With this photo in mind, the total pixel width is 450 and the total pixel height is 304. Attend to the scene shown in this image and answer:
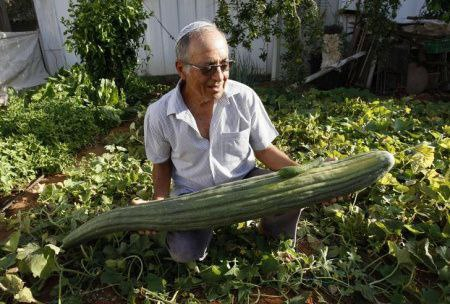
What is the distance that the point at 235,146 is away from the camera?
2.54m

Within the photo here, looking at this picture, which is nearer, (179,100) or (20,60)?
(179,100)

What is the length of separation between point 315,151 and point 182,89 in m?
1.82

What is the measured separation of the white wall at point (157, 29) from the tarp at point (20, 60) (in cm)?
24

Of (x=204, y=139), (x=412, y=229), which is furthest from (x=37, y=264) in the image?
(x=412, y=229)

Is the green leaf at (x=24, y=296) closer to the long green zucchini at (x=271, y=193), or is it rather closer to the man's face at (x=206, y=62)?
the long green zucchini at (x=271, y=193)

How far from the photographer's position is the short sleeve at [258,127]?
2.55m

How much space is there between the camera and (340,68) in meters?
7.02

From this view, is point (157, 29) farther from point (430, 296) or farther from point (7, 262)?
point (430, 296)

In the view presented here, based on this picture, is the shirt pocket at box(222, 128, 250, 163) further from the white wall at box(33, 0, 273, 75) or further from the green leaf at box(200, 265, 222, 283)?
the white wall at box(33, 0, 273, 75)

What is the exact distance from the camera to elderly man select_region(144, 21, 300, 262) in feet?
7.72

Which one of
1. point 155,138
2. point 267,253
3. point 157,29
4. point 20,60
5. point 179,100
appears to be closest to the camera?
point 179,100

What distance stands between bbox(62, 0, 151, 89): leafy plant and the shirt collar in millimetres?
3550

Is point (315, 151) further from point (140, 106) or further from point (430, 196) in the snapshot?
point (140, 106)

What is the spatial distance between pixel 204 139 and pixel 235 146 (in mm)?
230
